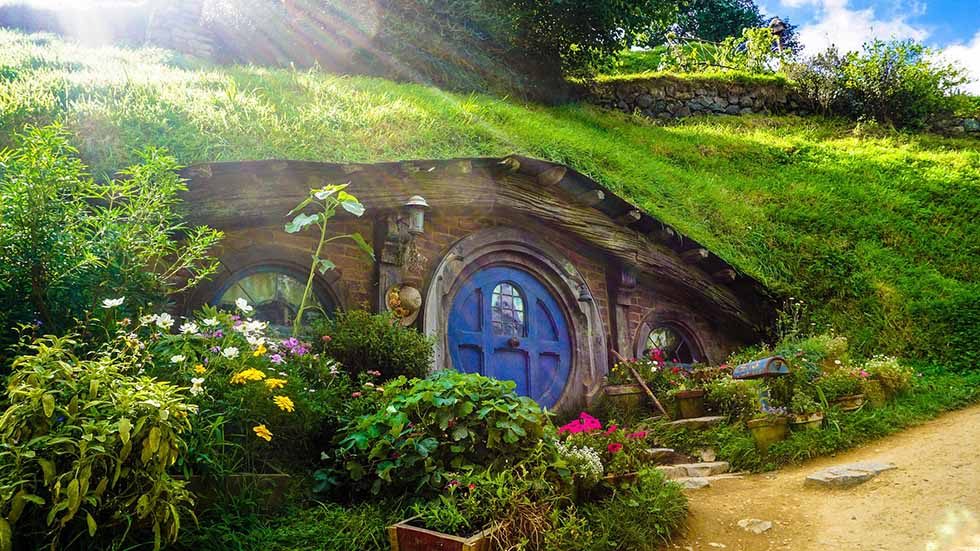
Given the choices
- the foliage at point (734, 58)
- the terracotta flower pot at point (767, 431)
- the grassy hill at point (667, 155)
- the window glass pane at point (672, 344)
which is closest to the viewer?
the terracotta flower pot at point (767, 431)

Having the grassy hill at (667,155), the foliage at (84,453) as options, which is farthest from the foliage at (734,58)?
the foliage at (84,453)

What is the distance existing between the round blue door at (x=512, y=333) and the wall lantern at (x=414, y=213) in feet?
3.46

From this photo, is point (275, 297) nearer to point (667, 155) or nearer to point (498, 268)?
point (498, 268)

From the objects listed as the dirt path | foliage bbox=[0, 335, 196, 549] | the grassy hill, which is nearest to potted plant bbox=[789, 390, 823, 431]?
the dirt path

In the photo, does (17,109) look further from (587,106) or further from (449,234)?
(587,106)

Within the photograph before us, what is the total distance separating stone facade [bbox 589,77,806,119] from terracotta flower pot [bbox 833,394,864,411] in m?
11.3

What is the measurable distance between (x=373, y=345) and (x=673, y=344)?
16.6 feet

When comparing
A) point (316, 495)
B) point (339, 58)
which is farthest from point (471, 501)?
point (339, 58)

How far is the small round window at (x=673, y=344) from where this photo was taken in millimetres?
8922

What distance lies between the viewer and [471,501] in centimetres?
338

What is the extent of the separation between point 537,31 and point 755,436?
1202cm

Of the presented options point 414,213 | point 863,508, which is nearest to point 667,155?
point 414,213

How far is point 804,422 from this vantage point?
20.5 ft

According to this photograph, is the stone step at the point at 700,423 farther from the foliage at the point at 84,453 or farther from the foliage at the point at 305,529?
the foliage at the point at 84,453
